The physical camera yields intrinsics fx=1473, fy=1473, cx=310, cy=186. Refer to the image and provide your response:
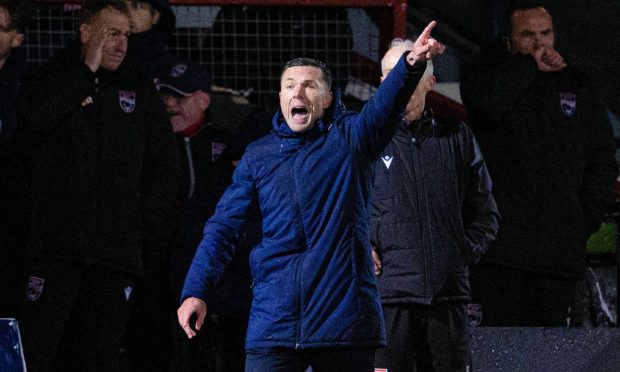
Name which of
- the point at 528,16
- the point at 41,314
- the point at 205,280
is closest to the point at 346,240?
the point at 205,280

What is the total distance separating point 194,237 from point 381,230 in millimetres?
1386

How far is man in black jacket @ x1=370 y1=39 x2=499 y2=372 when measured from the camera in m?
6.07

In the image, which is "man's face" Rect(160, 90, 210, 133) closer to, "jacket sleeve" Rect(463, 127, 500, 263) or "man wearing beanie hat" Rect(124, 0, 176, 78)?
"man wearing beanie hat" Rect(124, 0, 176, 78)

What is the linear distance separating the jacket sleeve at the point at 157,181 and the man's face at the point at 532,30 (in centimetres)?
180

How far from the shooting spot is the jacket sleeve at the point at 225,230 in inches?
211

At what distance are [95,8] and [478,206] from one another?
6.55 ft

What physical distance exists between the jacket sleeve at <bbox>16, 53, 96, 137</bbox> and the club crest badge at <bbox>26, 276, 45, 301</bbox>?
663 mm

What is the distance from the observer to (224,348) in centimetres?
711

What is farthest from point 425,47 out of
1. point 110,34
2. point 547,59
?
point 547,59

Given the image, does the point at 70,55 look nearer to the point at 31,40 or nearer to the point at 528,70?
the point at 31,40

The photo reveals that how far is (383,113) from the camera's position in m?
5.16

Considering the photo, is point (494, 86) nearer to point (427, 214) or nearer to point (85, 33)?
point (427, 214)

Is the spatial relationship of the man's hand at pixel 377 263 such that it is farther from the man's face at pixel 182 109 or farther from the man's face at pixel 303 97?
the man's face at pixel 182 109

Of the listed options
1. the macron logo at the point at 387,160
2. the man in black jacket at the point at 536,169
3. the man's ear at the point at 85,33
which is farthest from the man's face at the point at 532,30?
the man's ear at the point at 85,33
